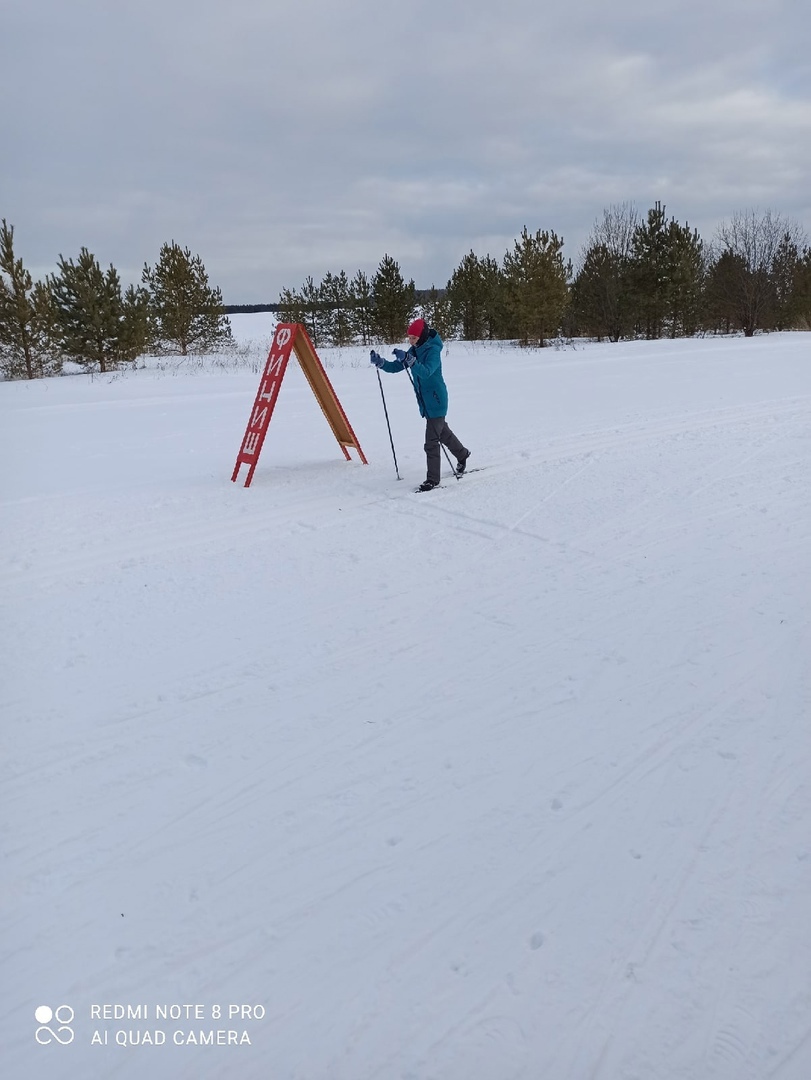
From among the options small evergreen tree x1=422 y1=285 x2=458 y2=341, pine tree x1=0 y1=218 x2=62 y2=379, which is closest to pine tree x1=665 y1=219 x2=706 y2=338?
small evergreen tree x1=422 y1=285 x2=458 y2=341

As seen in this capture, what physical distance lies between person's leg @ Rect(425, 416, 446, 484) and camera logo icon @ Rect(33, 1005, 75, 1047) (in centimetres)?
598

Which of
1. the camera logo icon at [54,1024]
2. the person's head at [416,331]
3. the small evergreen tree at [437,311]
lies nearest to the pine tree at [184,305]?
the small evergreen tree at [437,311]

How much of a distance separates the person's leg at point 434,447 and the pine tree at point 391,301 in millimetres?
27118

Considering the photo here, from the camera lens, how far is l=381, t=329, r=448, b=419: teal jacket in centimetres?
751

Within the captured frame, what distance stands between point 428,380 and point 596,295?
3150 cm

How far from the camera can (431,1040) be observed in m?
2.10

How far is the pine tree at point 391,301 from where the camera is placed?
3350cm

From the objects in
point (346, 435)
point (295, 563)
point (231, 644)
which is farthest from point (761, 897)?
point (346, 435)

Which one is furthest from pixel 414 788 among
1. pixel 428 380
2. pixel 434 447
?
pixel 428 380

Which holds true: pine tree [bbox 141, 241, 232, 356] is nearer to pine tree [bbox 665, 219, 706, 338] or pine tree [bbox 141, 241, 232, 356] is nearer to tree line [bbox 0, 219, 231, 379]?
tree line [bbox 0, 219, 231, 379]

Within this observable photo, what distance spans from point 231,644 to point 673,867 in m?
2.84

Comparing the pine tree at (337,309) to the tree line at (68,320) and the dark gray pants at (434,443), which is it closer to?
the tree line at (68,320)

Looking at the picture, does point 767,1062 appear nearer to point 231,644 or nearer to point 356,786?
point 356,786

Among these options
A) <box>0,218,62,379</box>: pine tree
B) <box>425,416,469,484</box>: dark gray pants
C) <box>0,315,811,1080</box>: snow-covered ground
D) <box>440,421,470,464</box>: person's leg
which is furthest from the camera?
<box>0,218,62,379</box>: pine tree
